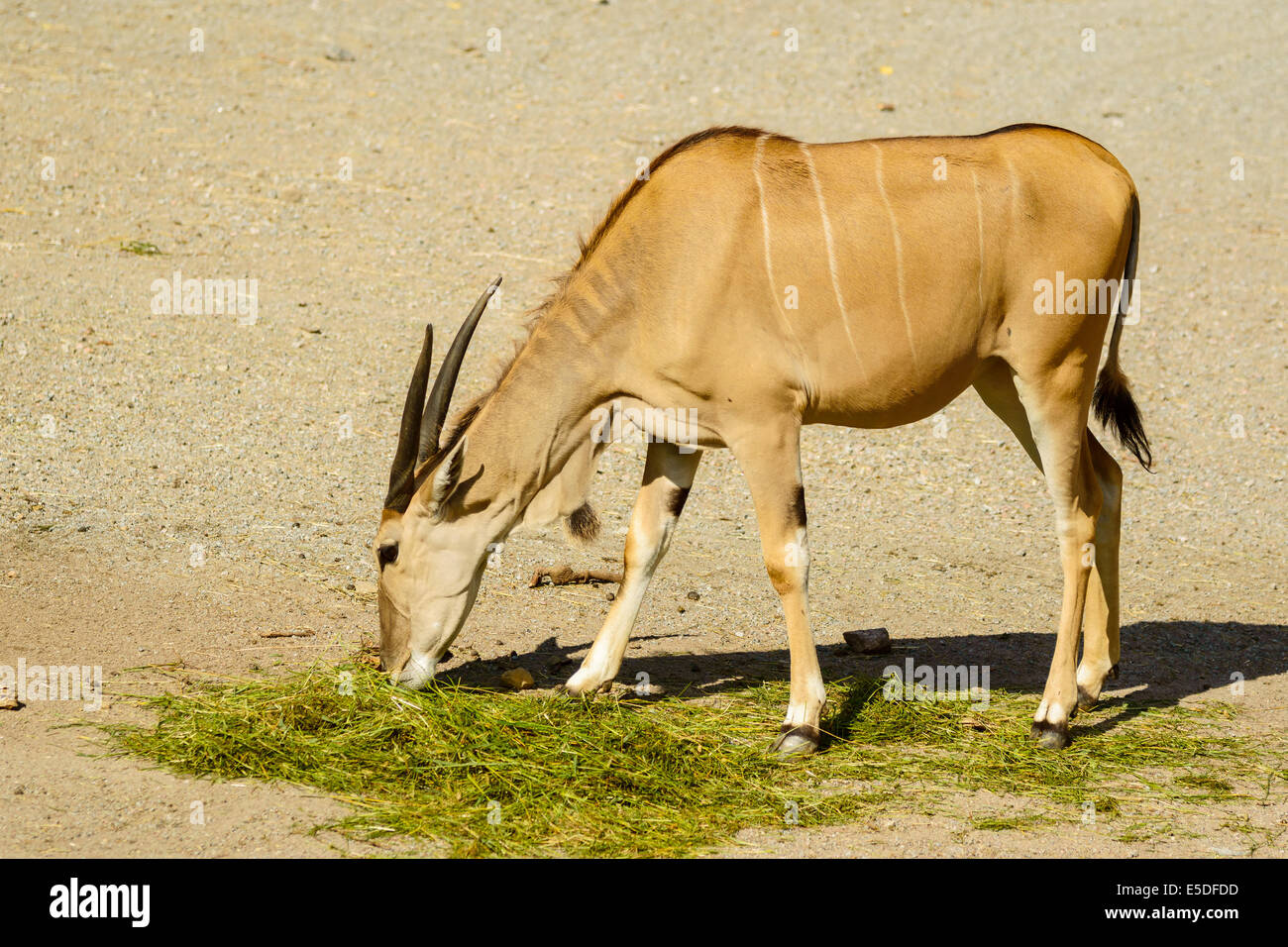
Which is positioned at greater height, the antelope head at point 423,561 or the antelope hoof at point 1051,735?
the antelope head at point 423,561

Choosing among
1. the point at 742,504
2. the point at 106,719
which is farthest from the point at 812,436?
the point at 106,719

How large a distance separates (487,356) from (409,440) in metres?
5.14

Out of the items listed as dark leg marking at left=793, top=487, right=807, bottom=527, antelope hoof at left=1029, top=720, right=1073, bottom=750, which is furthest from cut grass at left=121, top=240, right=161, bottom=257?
antelope hoof at left=1029, top=720, right=1073, bottom=750

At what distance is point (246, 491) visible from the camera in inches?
327

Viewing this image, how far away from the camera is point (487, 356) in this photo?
10.8 metres

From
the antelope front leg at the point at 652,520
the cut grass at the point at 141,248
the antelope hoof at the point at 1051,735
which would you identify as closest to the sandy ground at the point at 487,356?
the cut grass at the point at 141,248

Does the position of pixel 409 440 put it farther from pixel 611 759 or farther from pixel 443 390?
pixel 611 759

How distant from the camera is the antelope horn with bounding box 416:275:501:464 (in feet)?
18.0

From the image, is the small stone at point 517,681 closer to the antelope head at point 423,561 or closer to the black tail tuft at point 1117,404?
the antelope head at point 423,561

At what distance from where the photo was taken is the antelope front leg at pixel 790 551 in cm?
560

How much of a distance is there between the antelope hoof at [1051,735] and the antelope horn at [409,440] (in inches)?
106

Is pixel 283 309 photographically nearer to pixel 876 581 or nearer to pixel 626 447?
pixel 626 447

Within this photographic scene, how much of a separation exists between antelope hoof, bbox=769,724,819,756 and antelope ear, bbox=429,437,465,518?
158 cm

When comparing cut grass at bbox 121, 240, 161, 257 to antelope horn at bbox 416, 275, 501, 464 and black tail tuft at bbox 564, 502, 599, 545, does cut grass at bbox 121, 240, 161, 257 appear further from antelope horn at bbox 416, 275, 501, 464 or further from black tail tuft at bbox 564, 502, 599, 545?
black tail tuft at bbox 564, 502, 599, 545
